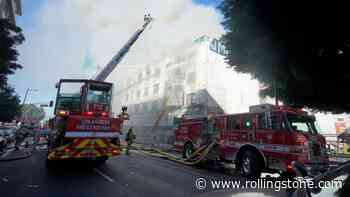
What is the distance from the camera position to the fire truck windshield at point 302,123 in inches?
293

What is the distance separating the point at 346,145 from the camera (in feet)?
46.7

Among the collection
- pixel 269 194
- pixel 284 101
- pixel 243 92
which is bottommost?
pixel 269 194

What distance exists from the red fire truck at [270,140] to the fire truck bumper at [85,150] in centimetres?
469

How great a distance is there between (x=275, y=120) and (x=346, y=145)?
34.4ft

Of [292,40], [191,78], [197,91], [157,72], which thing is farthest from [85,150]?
[157,72]

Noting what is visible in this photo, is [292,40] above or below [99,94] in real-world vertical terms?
above

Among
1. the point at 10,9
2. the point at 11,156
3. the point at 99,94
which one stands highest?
the point at 10,9

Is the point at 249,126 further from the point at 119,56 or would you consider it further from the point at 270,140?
the point at 119,56

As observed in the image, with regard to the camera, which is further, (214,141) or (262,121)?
(214,141)

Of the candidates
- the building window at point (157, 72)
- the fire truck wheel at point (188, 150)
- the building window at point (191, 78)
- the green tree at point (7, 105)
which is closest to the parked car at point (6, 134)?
the fire truck wheel at point (188, 150)

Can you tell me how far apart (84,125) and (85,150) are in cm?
83

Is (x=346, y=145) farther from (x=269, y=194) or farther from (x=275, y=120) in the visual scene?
(x=269, y=194)

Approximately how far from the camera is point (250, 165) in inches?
312

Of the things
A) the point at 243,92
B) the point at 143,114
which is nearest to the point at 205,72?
the point at 243,92
